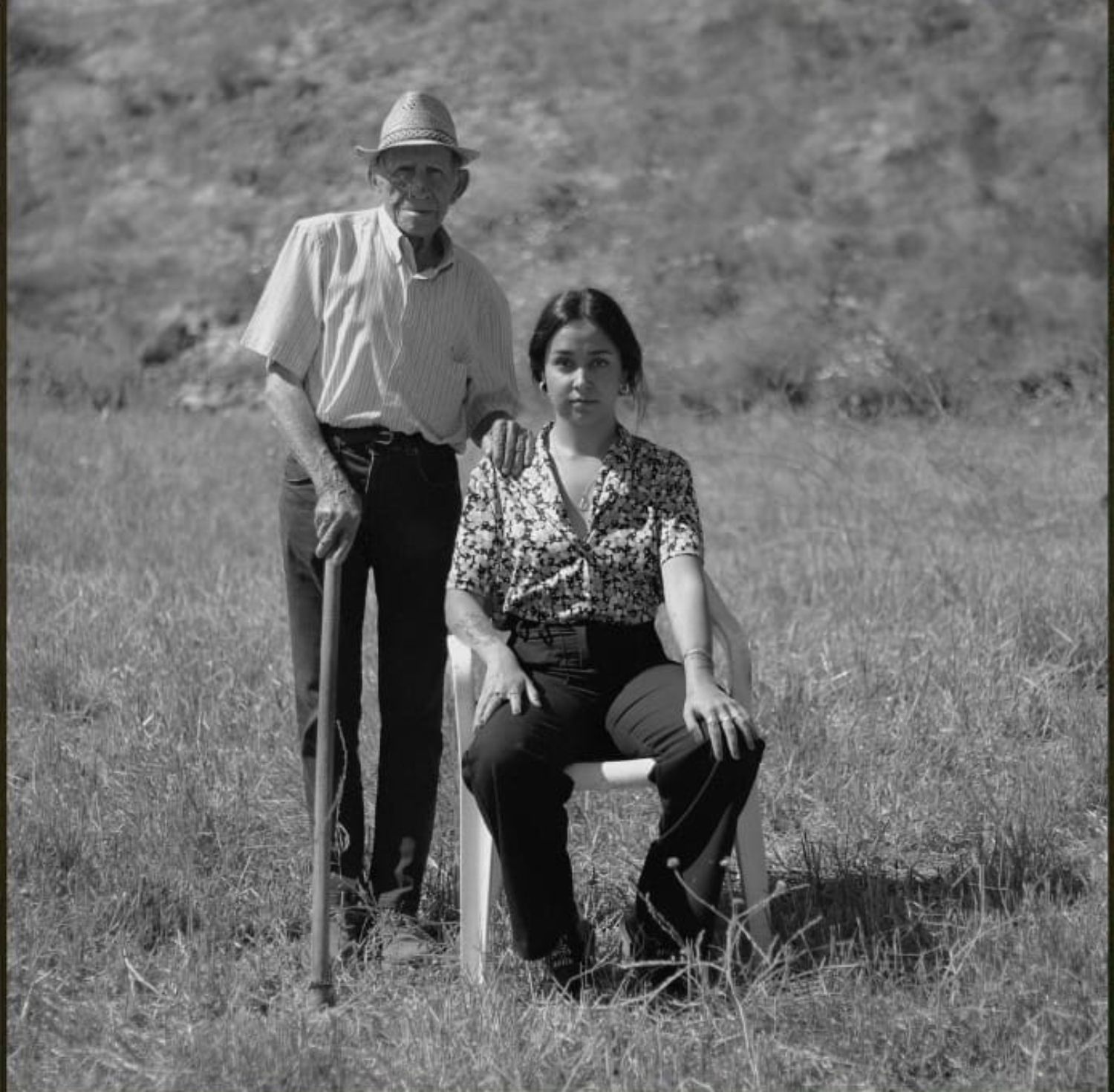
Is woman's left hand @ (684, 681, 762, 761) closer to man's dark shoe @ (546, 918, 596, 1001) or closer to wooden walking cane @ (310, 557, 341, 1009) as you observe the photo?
man's dark shoe @ (546, 918, 596, 1001)

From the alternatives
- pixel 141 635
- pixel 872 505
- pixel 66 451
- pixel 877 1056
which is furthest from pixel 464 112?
pixel 877 1056

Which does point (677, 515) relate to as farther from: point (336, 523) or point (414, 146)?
point (414, 146)

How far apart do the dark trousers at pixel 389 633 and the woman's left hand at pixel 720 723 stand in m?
0.76

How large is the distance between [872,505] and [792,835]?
4.01 meters

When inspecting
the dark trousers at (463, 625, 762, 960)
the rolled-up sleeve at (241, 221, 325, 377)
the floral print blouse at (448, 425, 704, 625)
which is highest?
the rolled-up sleeve at (241, 221, 325, 377)

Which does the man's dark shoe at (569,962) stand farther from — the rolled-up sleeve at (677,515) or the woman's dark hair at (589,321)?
the woman's dark hair at (589,321)

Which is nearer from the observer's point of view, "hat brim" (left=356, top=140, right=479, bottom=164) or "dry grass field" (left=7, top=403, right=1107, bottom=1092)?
"dry grass field" (left=7, top=403, right=1107, bottom=1092)

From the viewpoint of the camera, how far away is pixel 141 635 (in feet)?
19.9

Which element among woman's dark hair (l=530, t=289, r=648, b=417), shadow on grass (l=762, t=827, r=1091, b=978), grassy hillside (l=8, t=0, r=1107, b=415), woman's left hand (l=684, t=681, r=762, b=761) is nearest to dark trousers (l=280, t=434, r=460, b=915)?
woman's dark hair (l=530, t=289, r=648, b=417)

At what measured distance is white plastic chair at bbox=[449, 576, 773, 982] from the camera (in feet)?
11.4

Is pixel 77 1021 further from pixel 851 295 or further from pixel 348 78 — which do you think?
pixel 348 78

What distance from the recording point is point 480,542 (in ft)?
12.1

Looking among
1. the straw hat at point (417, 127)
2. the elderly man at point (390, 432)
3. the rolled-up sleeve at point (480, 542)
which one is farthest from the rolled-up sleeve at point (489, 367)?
the straw hat at point (417, 127)

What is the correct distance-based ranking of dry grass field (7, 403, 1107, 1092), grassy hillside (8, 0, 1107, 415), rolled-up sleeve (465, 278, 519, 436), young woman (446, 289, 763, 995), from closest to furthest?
dry grass field (7, 403, 1107, 1092) < young woman (446, 289, 763, 995) < rolled-up sleeve (465, 278, 519, 436) < grassy hillside (8, 0, 1107, 415)
